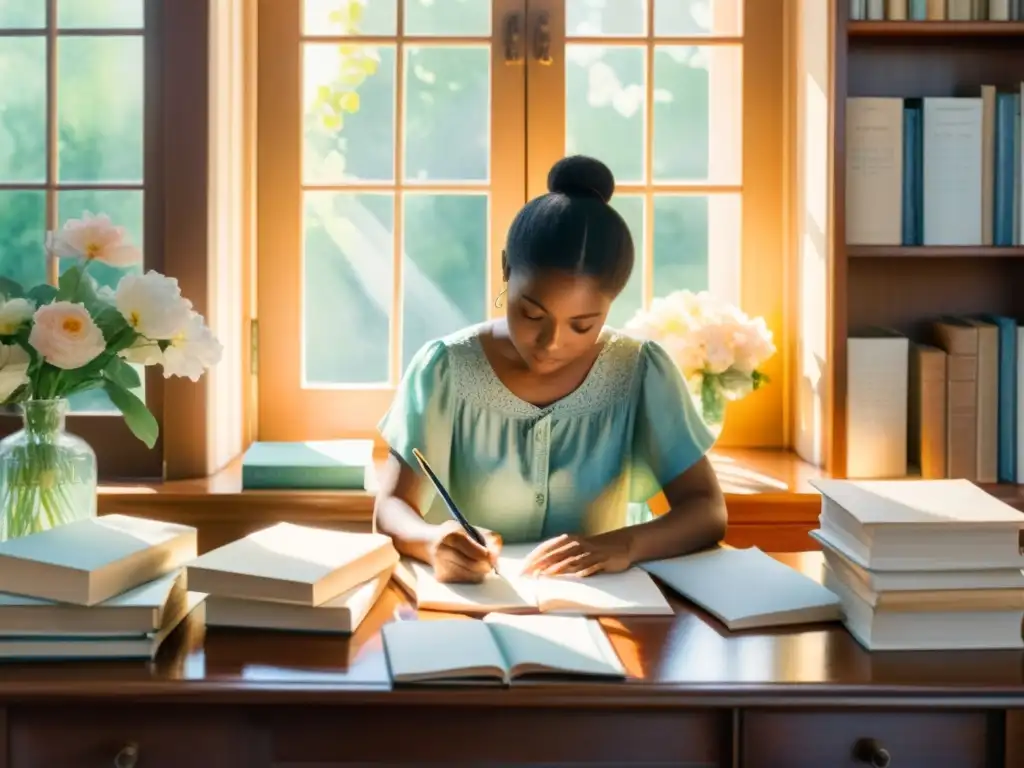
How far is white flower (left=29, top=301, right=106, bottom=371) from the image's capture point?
1721mm

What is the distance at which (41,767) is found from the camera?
1.41 m

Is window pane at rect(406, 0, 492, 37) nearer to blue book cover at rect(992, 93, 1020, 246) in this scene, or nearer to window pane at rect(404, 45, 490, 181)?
window pane at rect(404, 45, 490, 181)

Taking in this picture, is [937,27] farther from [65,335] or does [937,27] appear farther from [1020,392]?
[65,335]

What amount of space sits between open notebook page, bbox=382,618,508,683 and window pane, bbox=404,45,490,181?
5.67ft

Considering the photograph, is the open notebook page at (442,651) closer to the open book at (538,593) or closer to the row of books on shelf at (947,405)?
the open book at (538,593)

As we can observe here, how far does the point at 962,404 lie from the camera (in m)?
2.76

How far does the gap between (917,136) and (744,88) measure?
495mm

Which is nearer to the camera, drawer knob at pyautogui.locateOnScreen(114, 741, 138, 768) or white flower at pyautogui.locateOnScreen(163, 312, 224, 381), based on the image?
drawer knob at pyautogui.locateOnScreen(114, 741, 138, 768)

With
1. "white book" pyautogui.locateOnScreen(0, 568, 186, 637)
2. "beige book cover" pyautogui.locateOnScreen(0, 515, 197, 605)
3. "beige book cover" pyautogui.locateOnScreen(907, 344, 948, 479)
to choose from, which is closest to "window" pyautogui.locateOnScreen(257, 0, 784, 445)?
"beige book cover" pyautogui.locateOnScreen(907, 344, 948, 479)

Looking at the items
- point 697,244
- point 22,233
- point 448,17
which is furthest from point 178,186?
point 697,244

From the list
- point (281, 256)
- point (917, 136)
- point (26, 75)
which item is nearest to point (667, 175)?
point (917, 136)

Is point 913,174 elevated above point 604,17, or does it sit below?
below

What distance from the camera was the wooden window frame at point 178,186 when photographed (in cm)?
278

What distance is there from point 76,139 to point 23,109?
0.45 feet
